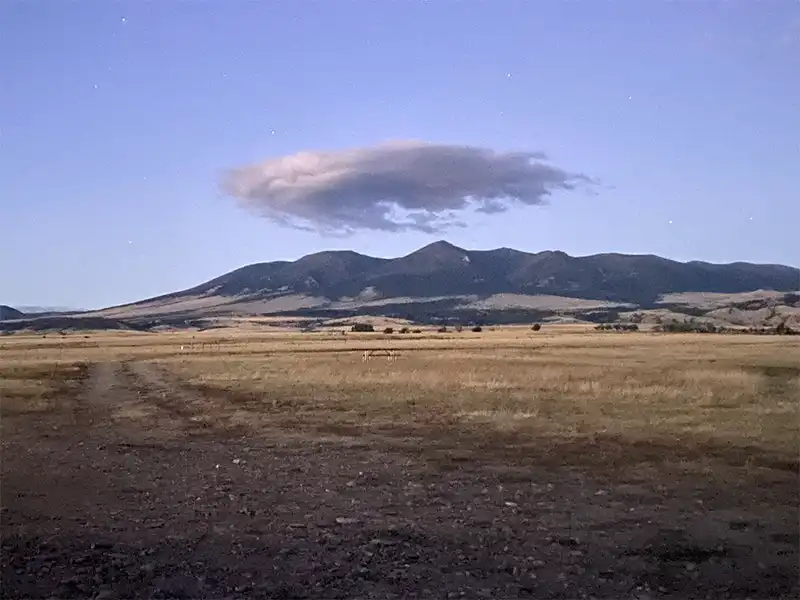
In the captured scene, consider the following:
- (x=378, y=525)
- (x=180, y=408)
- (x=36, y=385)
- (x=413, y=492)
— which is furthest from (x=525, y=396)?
(x=36, y=385)

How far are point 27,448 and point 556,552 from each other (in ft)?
45.4

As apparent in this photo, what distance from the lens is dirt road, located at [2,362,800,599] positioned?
8859 mm

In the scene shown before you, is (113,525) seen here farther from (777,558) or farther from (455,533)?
(777,558)

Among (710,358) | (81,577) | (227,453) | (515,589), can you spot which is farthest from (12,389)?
(710,358)

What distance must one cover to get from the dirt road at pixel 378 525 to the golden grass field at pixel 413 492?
0.14 ft

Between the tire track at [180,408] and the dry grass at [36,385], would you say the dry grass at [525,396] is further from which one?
the tire track at [180,408]

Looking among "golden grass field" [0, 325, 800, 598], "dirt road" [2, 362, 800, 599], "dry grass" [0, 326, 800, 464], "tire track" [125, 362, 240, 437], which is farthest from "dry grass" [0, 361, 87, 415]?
"dirt road" [2, 362, 800, 599]

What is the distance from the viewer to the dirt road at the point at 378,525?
886 cm

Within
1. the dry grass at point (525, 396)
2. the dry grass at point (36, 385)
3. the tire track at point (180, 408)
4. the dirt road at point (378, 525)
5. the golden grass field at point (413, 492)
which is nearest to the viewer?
the dirt road at point (378, 525)

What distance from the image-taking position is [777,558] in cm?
988

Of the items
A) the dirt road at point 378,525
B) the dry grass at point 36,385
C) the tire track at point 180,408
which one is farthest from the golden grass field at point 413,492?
the dry grass at point 36,385

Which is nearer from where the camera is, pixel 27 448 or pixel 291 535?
pixel 291 535

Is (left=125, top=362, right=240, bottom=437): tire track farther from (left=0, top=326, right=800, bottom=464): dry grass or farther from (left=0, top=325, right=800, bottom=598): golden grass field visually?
(left=0, top=326, right=800, bottom=464): dry grass

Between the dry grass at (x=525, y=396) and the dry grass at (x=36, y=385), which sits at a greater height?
the dry grass at (x=36, y=385)
